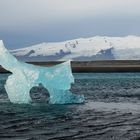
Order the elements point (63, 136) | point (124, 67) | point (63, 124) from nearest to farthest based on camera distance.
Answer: point (63, 136) → point (63, 124) → point (124, 67)

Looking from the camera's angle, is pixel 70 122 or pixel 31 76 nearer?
pixel 70 122

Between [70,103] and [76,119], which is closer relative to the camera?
[76,119]

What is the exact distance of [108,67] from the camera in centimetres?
9675

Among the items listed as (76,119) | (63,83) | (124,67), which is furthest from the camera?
(124,67)

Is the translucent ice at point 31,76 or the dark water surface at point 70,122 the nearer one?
the dark water surface at point 70,122

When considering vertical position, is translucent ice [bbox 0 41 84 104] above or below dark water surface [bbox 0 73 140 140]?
above

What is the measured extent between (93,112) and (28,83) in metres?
4.31

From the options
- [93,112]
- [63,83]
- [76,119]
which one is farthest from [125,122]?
[63,83]

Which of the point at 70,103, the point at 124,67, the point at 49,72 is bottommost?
the point at 124,67

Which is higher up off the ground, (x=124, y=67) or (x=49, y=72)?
(x=49, y=72)

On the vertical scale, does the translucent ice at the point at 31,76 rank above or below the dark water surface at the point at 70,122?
above

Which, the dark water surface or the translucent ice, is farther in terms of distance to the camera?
the translucent ice

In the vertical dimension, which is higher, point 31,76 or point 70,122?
point 31,76

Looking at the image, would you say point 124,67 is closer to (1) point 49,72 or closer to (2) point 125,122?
(1) point 49,72
